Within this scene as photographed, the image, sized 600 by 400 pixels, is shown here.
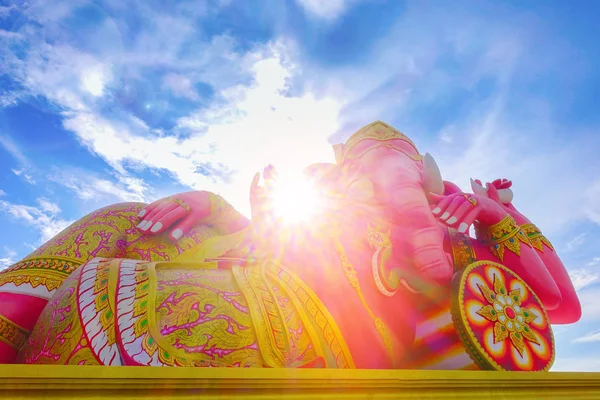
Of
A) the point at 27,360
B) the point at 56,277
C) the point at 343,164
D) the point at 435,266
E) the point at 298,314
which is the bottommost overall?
the point at 27,360

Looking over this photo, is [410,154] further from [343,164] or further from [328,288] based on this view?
[328,288]

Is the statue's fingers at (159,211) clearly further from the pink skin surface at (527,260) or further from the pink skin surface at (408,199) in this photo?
the pink skin surface at (527,260)

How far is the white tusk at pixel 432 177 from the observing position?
2766 millimetres

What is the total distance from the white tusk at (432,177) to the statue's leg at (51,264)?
182 cm

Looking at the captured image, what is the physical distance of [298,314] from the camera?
208 cm

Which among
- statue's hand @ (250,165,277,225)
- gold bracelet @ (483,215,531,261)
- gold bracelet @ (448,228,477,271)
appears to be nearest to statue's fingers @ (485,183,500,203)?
gold bracelet @ (483,215,531,261)

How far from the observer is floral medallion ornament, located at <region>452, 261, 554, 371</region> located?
2.24 meters

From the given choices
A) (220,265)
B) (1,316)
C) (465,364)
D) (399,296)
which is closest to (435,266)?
(399,296)

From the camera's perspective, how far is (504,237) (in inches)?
111

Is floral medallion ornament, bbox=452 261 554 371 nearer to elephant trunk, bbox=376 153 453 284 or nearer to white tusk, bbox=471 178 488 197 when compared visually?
elephant trunk, bbox=376 153 453 284

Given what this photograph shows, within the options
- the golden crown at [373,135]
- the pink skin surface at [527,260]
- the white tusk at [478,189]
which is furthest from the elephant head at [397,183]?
the white tusk at [478,189]

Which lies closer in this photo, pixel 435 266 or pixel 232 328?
pixel 232 328

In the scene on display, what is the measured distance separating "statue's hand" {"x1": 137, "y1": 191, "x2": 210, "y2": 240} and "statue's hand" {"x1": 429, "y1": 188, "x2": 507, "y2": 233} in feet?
4.81

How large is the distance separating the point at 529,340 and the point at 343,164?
1.53 meters
